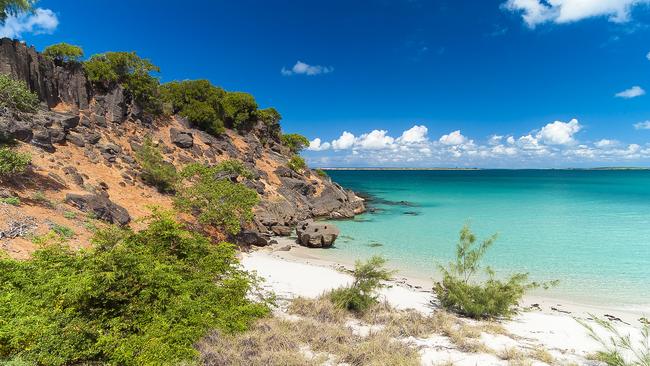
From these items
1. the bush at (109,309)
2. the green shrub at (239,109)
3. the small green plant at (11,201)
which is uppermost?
the green shrub at (239,109)

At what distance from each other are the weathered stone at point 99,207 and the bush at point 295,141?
41.1 m

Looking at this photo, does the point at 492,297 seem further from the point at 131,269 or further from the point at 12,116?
the point at 12,116

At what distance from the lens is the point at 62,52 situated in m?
32.3

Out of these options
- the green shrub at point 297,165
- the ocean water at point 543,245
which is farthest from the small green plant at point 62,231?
the green shrub at point 297,165

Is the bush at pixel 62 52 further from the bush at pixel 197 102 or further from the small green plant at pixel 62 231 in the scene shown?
the small green plant at pixel 62 231

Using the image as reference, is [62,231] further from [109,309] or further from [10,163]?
[109,309]

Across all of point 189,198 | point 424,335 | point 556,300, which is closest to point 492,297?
point 424,335

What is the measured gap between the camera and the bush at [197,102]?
144ft

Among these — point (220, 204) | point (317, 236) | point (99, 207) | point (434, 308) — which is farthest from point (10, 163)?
point (434, 308)

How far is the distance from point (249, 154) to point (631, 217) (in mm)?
45273

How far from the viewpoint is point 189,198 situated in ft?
76.3

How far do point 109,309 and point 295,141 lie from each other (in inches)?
2112

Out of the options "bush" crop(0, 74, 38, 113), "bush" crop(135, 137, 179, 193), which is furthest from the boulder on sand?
"bush" crop(0, 74, 38, 113)

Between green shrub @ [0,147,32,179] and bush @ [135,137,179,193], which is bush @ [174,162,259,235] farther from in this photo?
green shrub @ [0,147,32,179]
